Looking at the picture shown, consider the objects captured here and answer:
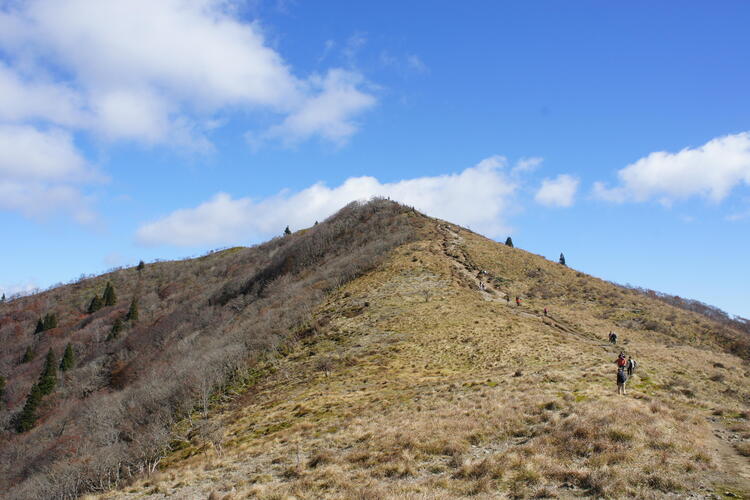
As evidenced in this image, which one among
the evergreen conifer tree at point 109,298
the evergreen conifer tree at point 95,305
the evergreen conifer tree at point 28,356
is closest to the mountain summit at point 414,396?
the evergreen conifer tree at point 28,356

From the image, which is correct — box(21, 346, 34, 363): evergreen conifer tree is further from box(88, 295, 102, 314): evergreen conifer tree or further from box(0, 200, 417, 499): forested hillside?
box(88, 295, 102, 314): evergreen conifer tree

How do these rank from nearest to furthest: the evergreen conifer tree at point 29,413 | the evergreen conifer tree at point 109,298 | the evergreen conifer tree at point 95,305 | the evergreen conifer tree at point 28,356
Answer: the evergreen conifer tree at point 29,413 → the evergreen conifer tree at point 28,356 → the evergreen conifer tree at point 95,305 → the evergreen conifer tree at point 109,298

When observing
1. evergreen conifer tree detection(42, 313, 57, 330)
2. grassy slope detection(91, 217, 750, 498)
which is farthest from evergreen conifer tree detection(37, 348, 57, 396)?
grassy slope detection(91, 217, 750, 498)

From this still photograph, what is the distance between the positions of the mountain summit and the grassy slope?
103 millimetres

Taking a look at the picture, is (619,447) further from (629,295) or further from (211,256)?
(211,256)

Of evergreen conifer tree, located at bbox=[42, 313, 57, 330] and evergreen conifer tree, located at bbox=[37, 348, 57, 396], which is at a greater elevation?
evergreen conifer tree, located at bbox=[42, 313, 57, 330]

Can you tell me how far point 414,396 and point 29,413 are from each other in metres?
67.0

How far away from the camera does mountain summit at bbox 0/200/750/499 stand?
12.9 metres

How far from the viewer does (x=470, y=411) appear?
18828 millimetres

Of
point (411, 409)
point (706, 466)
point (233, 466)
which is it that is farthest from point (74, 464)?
point (706, 466)

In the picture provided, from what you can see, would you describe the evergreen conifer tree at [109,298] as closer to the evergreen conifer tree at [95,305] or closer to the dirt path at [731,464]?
the evergreen conifer tree at [95,305]

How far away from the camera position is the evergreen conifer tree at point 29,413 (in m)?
63.4

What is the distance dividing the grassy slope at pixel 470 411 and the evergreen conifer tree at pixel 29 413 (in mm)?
50202

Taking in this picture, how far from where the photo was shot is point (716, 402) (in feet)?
65.6
